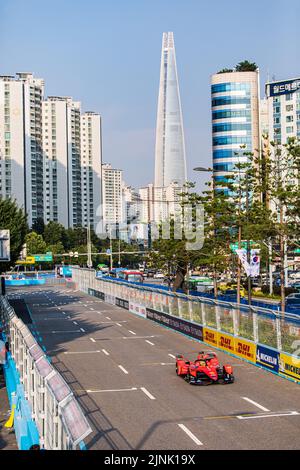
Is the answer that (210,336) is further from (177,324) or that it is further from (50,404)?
(50,404)

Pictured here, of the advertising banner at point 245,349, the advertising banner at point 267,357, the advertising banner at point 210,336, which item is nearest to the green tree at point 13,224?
Answer: the advertising banner at point 210,336

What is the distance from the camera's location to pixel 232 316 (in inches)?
1238

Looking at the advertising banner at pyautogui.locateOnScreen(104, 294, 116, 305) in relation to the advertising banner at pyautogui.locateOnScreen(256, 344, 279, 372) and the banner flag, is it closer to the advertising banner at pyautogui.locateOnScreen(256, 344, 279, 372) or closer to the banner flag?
the banner flag

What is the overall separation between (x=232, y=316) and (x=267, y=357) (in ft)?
13.6

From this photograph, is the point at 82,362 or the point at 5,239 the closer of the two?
the point at 82,362

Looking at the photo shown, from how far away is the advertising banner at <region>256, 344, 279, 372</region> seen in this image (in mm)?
26750

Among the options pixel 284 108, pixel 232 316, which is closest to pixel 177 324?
pixel 232 316

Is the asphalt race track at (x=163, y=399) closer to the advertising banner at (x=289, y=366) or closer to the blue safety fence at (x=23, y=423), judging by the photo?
the advertising banner at (x=289, y=366)

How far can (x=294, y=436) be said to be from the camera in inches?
690

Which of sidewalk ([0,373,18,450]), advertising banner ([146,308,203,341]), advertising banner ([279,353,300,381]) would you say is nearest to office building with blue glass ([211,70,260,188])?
advertising banner ([146,308,203,341])

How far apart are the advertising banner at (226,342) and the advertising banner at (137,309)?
55.8 ft

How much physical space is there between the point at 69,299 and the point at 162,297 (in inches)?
1145
